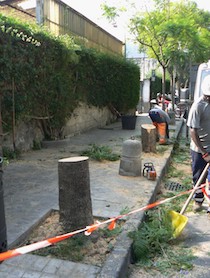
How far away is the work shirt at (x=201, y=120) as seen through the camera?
402 centimetres

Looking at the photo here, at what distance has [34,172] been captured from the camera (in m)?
6.02

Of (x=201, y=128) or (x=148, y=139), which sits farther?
(x=148, y=139)

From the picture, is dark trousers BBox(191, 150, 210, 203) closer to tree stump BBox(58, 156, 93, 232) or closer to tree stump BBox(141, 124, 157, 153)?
tree stump BBox(58, 156, 93, 232)

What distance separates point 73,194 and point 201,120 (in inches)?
81.0

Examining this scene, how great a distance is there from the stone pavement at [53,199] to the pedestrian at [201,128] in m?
0.95

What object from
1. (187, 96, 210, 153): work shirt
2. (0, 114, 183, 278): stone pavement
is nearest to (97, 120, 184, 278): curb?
(0, 114, 183, 278): stone pavement

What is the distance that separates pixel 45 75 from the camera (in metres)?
8.09

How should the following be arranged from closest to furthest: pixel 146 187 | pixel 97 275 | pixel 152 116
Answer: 1. pixel 97 275
2. pixel 146 187
3. pixel 152 116

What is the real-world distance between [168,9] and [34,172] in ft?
41.4

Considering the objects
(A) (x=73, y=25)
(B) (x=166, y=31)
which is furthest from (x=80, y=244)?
(B) (x=166, y=31)

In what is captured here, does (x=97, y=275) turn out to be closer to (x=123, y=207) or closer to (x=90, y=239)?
(x=90, y=239)

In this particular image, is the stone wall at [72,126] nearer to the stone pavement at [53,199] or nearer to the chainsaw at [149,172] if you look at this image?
the stone pavement at [53,199]

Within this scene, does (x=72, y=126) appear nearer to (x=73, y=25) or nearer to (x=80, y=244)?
(x=73, y=25)

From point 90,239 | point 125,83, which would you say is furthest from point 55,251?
point 125,83
